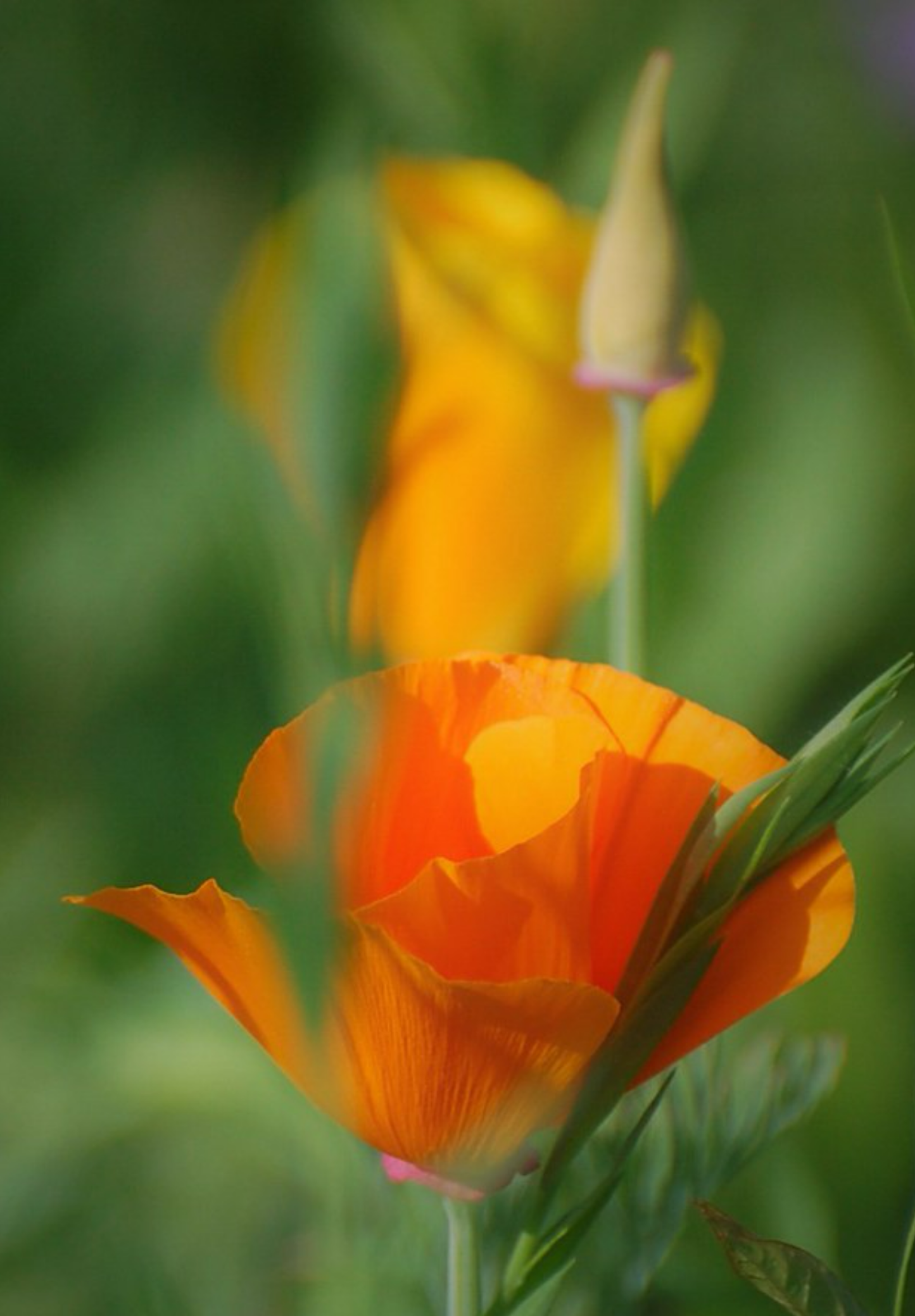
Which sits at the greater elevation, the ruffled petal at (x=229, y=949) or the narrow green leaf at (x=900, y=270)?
the narrow green leaf at (x=900, y=270)

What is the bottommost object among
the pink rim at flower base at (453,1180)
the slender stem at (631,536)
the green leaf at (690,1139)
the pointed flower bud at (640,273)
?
the green leaf at (690,1139)

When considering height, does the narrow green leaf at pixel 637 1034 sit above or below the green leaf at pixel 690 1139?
above

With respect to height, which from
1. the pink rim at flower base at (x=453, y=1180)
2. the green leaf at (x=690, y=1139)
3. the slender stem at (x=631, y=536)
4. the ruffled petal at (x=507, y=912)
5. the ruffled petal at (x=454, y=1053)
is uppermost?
the slender stem at (x=631, y=536)

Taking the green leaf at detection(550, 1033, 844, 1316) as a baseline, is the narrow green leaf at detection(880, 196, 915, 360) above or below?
above
